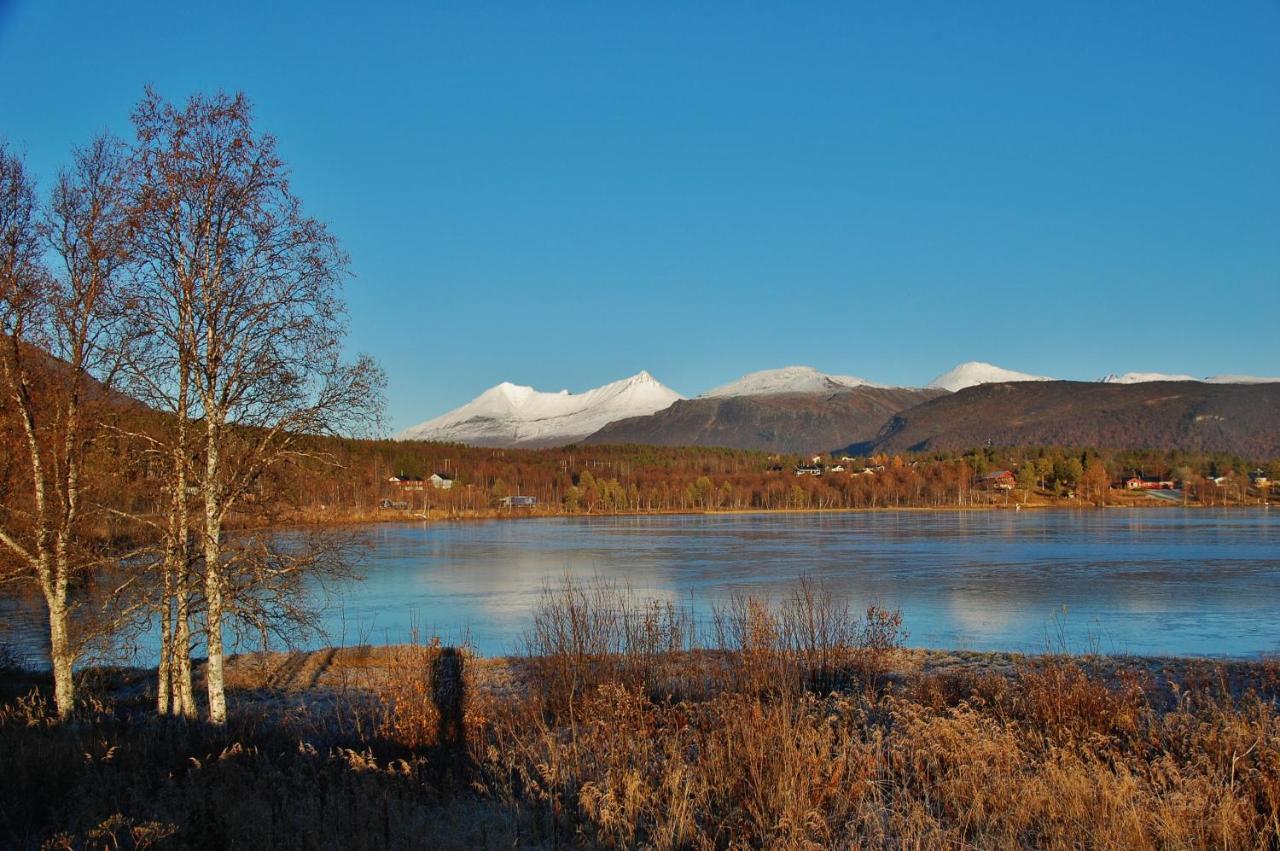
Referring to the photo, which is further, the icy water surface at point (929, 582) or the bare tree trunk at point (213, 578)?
the icy water surface at point (929, 582)

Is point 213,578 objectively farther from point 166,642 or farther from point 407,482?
point 407,482

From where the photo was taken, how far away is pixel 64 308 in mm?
11531

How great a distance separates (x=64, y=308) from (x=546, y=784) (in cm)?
796

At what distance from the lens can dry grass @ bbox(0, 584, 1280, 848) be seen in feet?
22.1

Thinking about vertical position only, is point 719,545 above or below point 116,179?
below

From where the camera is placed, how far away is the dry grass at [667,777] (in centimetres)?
674

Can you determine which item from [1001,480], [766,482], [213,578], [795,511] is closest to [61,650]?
[213,578]

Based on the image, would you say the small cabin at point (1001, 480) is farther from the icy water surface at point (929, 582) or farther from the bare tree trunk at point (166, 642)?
the bare tree trunk at point (166, 642)

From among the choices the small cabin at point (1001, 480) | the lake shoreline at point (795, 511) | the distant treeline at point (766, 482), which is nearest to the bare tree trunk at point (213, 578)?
the lake shoreline at point (795, 511)

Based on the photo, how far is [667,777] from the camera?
773cm

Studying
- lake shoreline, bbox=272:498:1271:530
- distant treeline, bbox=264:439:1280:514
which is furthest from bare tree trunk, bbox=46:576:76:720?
distant treeline, bbox=264:439:1280:514

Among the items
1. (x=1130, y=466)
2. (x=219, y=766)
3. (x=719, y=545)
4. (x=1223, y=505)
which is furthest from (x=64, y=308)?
(x=1130, y=466)

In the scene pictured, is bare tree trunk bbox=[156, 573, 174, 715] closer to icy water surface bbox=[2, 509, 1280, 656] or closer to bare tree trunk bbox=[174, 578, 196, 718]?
bare tree trunk bbox=[174, 578, 196, 718]

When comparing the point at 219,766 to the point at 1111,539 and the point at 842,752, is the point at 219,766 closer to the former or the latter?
the point at 842,752
